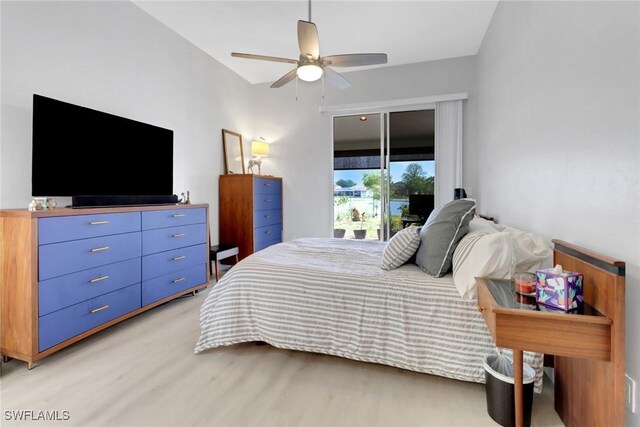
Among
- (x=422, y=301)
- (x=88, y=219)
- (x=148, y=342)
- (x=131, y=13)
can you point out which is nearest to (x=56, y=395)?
(x=148, y=342)

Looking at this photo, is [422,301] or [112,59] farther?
[112,59]

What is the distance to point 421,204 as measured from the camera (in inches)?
170

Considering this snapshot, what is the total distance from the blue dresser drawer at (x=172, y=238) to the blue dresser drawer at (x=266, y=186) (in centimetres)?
110

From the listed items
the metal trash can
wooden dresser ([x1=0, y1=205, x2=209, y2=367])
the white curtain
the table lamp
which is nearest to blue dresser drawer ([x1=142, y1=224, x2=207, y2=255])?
wooden dresser ([x1=0, y1=205, x2=209, y2=367])

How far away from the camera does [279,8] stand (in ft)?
9.73

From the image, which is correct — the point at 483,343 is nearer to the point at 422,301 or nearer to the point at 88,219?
the point at 422,301

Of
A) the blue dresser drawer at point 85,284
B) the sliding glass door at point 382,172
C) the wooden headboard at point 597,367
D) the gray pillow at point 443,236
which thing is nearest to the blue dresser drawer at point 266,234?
the sliding glass door at point 382,172

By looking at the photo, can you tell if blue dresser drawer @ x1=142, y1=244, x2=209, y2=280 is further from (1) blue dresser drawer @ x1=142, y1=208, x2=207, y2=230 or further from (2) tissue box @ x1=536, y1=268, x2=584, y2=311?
(2) tissue box @ x1=536, y1=268, x2=584, y2=311

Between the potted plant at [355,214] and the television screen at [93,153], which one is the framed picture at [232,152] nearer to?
the television screen at [93,153]

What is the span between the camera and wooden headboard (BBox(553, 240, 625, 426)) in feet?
3.29

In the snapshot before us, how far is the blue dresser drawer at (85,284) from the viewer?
1.91 m

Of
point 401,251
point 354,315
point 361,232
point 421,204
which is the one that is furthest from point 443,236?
point 361,232

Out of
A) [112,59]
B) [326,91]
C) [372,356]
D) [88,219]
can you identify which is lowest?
[372,356]

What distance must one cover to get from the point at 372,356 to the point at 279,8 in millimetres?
3116
